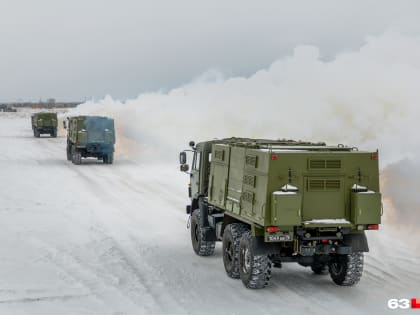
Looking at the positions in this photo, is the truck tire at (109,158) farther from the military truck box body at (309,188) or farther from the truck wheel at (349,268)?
the truck wheel at (349,268)

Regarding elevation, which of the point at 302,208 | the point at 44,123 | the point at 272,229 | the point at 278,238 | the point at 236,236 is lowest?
the point at 236,236

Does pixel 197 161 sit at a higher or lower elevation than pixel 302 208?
higher

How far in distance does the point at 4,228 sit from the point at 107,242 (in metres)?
3.74

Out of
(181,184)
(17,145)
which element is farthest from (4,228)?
(17,145)

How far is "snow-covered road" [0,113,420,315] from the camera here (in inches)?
409

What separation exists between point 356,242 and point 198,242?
13.8ft

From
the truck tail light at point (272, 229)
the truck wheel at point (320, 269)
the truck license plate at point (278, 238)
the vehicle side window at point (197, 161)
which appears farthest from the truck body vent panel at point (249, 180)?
the vehicle side window at point (197, 161)

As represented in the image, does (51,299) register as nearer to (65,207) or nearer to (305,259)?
(305,259)

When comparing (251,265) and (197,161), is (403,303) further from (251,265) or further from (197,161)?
(197,161)

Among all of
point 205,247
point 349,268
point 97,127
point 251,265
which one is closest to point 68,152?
point 97,127

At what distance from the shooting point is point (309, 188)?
10438 millimetres

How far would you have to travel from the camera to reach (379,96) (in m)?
36.9

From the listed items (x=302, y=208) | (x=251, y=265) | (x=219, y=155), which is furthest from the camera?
(x=219, y=155)

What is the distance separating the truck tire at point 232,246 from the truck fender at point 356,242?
6.27 feet
